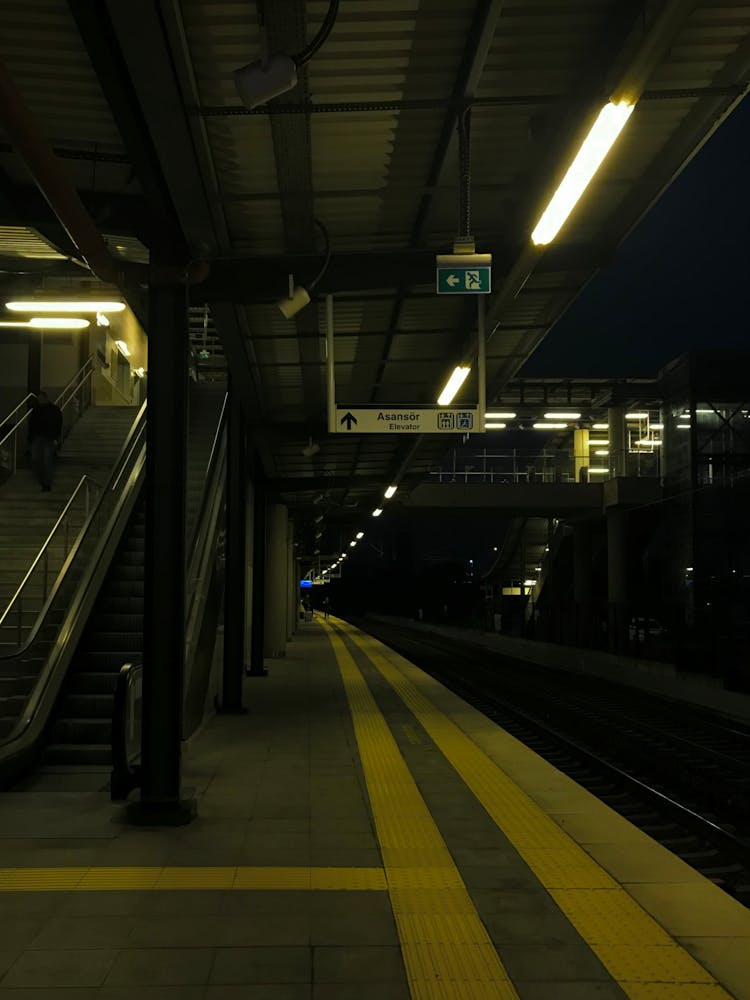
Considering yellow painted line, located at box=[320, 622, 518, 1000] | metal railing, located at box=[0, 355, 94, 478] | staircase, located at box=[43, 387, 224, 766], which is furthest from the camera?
metal railing, located at box=[0, 355, 94, 478]

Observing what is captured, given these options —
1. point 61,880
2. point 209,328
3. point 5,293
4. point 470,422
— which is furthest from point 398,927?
point 209,328

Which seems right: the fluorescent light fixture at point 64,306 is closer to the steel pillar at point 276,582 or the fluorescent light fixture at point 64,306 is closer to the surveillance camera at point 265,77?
the surveillance camera at point 265,77

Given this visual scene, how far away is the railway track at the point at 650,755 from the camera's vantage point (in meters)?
7.46

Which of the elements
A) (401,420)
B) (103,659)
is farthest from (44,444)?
(401,420)

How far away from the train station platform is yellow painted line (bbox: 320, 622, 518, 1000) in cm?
1

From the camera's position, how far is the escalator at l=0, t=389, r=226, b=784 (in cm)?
866

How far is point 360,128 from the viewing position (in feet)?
19.4

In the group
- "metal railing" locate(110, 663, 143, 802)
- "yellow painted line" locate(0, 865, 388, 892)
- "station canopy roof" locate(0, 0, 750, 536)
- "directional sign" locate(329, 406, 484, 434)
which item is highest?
"station canopy roof" locate(0, 0, 750, 536)

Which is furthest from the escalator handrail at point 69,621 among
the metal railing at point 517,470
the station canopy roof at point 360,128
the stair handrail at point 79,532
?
the metal railing at point 517,470

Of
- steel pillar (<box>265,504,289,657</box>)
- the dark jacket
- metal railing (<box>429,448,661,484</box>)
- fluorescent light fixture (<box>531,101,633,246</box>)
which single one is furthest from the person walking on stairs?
metal railing (<box>429,448,661,484</box>)

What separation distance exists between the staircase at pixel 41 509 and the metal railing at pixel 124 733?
87.7 inches

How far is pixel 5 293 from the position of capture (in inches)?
663

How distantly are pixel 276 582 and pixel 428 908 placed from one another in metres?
21.5

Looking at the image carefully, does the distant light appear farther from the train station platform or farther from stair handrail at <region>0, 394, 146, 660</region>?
the train station platform
